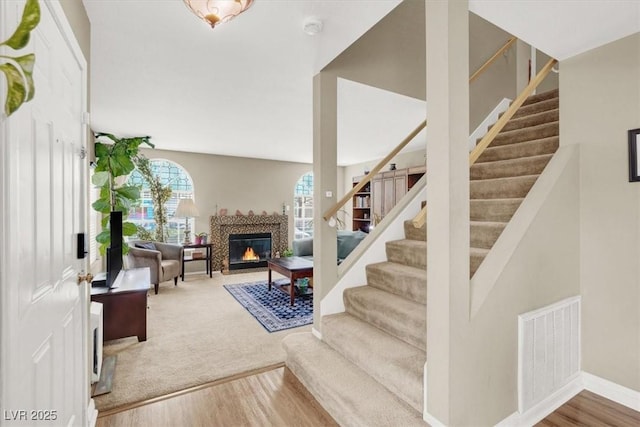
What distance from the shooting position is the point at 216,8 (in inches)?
65.4

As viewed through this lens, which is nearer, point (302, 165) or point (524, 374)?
point (524, 374)

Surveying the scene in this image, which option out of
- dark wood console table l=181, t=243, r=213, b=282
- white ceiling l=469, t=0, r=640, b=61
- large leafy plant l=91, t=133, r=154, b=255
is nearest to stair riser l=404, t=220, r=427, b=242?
white ceiling l=469, t=0, r=640, b=61

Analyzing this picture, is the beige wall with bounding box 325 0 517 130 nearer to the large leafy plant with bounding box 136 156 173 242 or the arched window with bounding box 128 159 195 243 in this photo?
the large leafy plant with bounding box 136 156 173 242

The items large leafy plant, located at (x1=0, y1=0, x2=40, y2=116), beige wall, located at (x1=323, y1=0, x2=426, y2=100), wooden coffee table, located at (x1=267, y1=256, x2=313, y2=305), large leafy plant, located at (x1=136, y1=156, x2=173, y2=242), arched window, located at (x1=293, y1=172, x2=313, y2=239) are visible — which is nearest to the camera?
large leafy plant, located at (x1=0, y1=0, x2=40, y2=116)

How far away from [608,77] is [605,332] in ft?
5.62

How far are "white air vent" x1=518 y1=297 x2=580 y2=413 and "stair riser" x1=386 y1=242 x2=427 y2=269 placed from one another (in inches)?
34.4

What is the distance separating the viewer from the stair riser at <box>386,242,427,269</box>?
2.58 meters

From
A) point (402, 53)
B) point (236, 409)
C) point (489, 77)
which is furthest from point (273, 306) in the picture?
point (489, 77)

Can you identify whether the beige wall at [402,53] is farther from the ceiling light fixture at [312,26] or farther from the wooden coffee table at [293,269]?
the wooden coffee table at [293,269]

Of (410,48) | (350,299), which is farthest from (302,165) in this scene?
(350,299)

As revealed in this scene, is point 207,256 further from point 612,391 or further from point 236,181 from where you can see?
point 612,391

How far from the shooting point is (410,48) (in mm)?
3039

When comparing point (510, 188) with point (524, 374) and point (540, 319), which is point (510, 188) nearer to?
point (540, 319)

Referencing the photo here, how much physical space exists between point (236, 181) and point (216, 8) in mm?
5434
